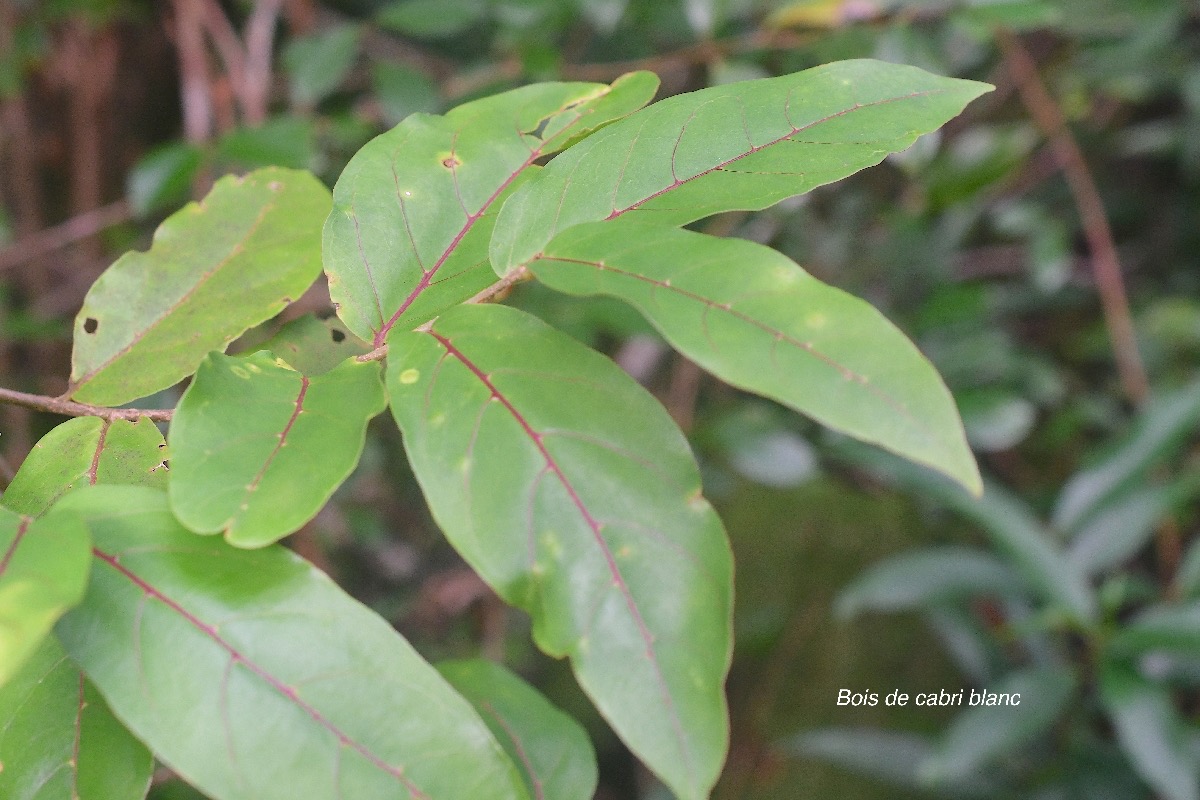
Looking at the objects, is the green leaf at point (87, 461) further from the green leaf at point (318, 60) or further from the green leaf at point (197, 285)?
the green leaf at point (318, 60)

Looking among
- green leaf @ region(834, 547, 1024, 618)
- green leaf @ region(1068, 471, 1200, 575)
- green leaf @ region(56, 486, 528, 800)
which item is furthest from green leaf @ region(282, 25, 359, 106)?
green leaf @ region(1068, 471, 1200, 575)

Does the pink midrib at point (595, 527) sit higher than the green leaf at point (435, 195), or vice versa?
the green leaf at point (435, 195)

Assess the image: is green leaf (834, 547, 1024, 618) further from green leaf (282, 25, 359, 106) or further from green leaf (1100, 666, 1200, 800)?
green leaf (282, 25, 359, 106)

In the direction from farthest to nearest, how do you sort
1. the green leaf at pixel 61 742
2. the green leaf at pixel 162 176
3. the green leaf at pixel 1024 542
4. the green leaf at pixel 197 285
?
the green leaf at pixel 1024 542 < the green leaf at pixel 162 176 < the green leaf at pixel 197 285 < the green leaf at pixel 61 742

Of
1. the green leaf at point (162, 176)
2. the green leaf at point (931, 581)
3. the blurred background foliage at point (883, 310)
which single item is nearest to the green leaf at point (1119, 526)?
the blurred background foliage at point (883, 310)

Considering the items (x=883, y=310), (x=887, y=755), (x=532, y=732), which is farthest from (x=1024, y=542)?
(x=532, y=732)

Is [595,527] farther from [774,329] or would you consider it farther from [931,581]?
[931,581]

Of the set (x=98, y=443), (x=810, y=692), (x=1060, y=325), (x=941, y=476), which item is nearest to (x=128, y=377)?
(x=98, y=443)
